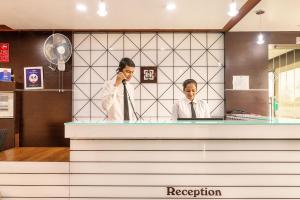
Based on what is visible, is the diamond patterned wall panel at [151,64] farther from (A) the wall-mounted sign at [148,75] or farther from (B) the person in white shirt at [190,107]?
(B) the person in white shirt at [190,107]

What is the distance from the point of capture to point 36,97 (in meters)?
6.18

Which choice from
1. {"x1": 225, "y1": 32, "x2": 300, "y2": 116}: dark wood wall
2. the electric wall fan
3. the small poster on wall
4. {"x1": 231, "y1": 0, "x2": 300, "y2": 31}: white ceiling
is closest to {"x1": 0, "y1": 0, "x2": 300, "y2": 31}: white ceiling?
{"x1": 231, "y1": 0, "x2": 300, "y2": 31}: white ceiling

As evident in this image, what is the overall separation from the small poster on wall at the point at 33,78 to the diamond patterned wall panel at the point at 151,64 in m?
0.73

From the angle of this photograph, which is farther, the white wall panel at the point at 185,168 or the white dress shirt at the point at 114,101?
the white dress shirt at the point at 114,101

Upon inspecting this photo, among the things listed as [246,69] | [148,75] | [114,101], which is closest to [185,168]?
[114,101]

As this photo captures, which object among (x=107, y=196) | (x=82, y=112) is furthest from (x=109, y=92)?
(x=82, y=112)

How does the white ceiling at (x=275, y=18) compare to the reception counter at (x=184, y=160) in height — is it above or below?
above

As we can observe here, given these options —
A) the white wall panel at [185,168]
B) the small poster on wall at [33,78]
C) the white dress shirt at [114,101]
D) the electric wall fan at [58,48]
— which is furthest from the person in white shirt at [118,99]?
the small poster on wall at [33,78]

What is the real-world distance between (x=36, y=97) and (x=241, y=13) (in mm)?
4500

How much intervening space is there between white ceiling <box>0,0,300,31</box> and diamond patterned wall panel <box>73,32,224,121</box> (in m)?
0.34

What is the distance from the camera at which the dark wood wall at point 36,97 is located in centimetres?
614

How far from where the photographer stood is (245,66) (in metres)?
6.14

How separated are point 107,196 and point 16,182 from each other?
34.9 inches

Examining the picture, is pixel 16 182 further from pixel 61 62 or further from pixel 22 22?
pixel 22 22
